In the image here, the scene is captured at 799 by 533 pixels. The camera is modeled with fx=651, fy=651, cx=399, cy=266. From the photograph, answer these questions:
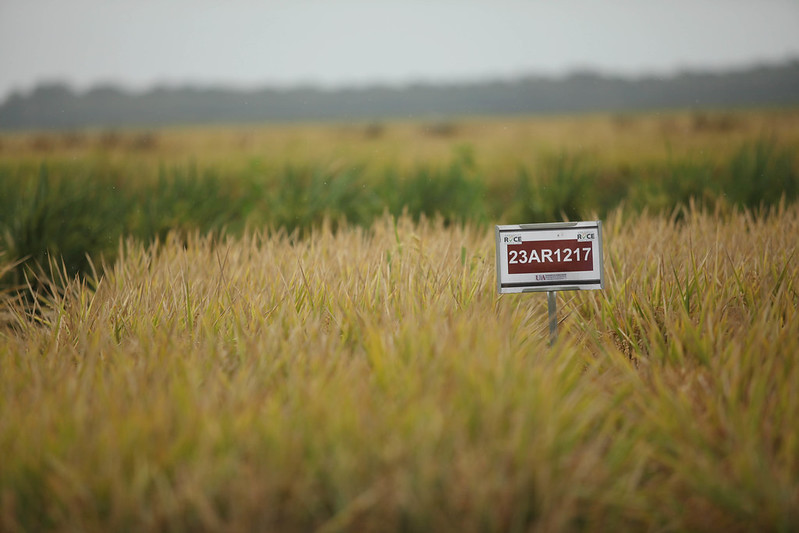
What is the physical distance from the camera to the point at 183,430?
49.4 inches

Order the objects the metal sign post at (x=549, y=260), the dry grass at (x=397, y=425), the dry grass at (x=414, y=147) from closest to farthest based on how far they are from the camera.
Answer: the dry grass at (x=397, y=425) < the metal sign post at (x=549, y=260) < the dry grass at (x=414, y=147)

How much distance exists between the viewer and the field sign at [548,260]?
6.47ft

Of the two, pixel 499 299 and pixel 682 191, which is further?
pixel 682 191

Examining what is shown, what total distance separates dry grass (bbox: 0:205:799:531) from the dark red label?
173mm

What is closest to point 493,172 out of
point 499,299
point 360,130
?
point 499,299

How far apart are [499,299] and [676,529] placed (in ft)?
3.75

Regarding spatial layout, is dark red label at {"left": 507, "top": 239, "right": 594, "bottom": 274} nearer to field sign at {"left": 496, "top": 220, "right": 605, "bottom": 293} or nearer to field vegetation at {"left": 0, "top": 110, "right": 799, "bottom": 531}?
field sign at {"left": 496, "top": 220, "right": 605, "bottom": 293}

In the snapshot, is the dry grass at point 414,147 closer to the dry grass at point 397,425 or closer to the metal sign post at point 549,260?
the metal sign post at point 549,260

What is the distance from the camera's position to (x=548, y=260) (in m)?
1.98

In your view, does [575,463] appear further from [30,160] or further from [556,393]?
[30,160]

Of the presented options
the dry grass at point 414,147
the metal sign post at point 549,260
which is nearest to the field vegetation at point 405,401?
the metal sign post at point 549,260

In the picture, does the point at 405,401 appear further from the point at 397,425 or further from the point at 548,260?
the point at 548,260

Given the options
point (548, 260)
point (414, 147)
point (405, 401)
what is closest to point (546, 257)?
point (548, 260)

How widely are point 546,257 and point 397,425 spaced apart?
0.89 meters
